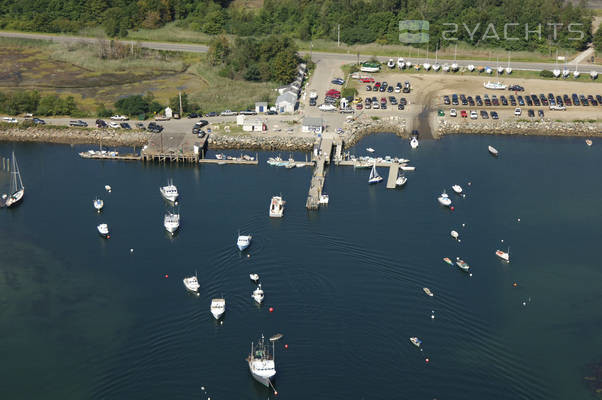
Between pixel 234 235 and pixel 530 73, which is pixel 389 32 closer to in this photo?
pixel 530 73

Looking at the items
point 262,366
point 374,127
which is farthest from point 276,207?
point 374,127

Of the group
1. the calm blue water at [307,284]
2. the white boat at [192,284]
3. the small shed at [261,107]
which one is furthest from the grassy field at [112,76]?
the white boat at [192,284]

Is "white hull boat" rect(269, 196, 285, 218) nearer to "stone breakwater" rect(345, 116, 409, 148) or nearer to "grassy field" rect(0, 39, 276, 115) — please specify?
"stone breakwater" rect(345, 116, 409, 148)

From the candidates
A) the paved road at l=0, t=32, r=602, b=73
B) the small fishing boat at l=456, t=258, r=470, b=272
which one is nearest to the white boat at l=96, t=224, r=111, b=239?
the small fishing boat at l=456, t=258, r=470, b=272

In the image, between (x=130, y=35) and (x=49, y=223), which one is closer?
(x=49, y=223)

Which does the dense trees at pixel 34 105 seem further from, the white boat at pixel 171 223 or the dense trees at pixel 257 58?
the white boat at pixel 171 223

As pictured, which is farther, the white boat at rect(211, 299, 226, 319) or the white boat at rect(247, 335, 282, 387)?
the white boat at rect(211, 299, 226, 319)

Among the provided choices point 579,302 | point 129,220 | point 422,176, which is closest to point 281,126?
point 422,176
